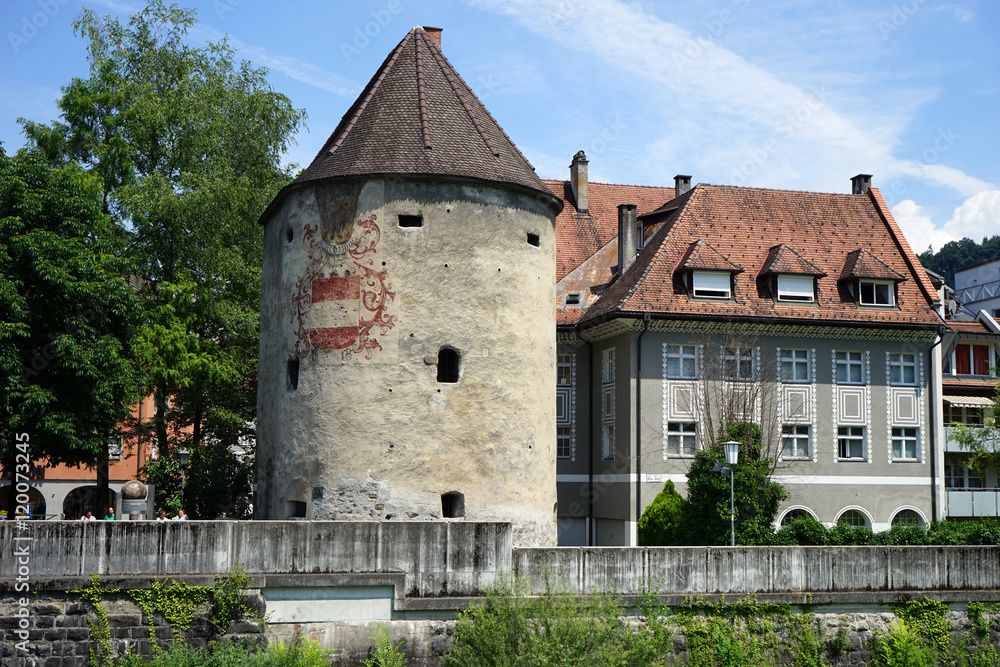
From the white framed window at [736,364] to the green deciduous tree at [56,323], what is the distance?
1662cm

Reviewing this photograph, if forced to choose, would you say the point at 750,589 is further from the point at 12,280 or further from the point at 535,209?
the point at 12,280

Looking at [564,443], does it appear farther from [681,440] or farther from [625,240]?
[625,240]

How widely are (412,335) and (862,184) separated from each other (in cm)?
2294

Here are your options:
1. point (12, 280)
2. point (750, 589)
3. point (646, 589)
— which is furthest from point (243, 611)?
point (12, 280)

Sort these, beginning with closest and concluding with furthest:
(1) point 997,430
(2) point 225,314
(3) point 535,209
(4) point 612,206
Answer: (3) point 535,209 → (2) point 225,314 → (1) point 997,430 → (4) point 612,206

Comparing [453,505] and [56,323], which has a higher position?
[56,323]

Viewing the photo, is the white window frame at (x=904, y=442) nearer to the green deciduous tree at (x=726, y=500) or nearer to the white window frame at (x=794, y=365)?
the white window frame at (x=794, y=365)

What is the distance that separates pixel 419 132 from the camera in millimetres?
24109

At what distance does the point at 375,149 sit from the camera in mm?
23766

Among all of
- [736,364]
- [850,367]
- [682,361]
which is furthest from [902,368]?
[682,361]

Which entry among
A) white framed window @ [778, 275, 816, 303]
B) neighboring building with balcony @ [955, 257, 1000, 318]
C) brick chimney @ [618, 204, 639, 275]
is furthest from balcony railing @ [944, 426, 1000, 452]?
neighboring building with balcony @ [955, 257, 1000, 318]

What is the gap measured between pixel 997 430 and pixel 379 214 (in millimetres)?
22647

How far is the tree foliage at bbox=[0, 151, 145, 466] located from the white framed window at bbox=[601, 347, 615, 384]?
1450 centimetres

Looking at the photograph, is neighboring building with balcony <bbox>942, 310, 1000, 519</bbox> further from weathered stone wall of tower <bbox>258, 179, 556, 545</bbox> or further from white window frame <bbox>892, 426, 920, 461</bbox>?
weathered stone wall of tower <bbox>258, 179, 556, 545</bbox>
